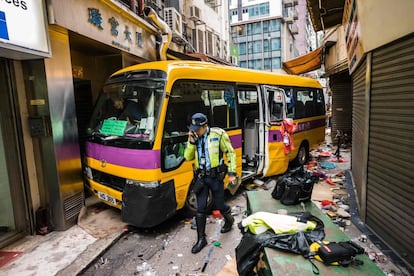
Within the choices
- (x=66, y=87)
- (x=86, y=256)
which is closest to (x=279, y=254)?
(x=86, y=256)

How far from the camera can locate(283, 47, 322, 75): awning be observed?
12398 millimetres

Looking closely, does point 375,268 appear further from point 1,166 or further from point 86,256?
point 1,166

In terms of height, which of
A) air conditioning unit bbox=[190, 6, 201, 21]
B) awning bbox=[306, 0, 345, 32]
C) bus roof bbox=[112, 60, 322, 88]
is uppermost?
air conditioning unit bbox=[190, 6, 201, 21]

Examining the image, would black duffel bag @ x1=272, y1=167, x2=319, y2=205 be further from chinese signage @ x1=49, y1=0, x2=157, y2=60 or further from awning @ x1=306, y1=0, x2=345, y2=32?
awning @ x1=306, y1=0, x2=345, y2=32

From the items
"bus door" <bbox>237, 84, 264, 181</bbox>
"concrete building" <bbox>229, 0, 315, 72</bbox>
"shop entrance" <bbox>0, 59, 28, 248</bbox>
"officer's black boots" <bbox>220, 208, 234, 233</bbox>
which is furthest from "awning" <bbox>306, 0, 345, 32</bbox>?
"concrete building" <bbox>229, 0, 315, 72</bbox>

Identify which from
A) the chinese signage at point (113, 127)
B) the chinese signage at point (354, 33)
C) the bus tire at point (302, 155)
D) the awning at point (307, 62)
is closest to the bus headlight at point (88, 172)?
the chinese signage at point (113, 127)

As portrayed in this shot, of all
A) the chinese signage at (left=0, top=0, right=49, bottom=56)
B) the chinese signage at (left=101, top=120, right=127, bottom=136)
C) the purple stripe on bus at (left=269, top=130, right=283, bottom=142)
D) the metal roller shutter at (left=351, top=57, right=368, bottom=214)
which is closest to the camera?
the chinese signage at (left=0, top=0, right=49, bottom=56)

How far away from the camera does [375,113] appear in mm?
3986

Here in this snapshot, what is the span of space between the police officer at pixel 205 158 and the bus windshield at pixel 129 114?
639 mm

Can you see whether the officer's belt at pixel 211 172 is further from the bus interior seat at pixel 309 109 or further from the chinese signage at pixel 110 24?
the bus interior seat at pixel 309 109

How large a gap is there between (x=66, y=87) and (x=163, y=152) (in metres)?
1.94

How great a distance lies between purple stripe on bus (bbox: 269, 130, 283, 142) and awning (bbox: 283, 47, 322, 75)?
755 cm

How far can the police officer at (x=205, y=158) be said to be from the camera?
3.65 m

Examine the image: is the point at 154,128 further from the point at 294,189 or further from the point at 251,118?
the point at 251,118
